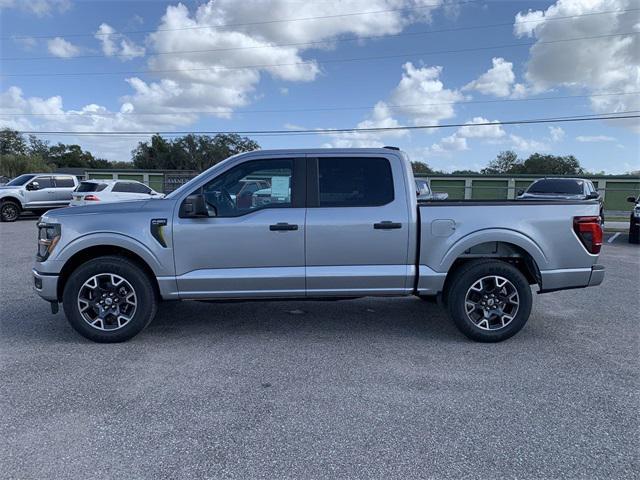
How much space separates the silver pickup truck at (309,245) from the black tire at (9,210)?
616 inches

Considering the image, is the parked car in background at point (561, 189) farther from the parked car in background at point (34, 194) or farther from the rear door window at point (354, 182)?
the parked car in background at point (34, 194)

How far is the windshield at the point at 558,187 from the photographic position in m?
13.2

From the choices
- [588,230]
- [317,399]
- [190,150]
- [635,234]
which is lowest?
[317,399]

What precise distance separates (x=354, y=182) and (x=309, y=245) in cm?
80

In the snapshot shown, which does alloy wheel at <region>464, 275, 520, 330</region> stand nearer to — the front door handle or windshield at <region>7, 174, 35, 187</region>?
the front door handle

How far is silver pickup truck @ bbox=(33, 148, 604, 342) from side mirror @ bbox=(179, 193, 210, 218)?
17 mm

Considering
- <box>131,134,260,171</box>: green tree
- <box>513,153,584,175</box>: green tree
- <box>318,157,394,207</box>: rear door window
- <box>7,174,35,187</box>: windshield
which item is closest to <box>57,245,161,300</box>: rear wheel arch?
<box>318,157,394,207</box>: rear door window

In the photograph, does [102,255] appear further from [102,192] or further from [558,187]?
[558,187]

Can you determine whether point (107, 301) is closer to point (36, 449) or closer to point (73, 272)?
point (73, 272)

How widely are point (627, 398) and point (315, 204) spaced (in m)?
3.07

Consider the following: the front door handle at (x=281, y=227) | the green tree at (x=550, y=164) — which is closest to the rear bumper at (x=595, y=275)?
the front door handle at (x=281, y=227)

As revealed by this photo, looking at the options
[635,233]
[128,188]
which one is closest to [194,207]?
[635,233]

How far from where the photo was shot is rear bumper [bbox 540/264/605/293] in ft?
14.9

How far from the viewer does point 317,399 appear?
3.35 meters
